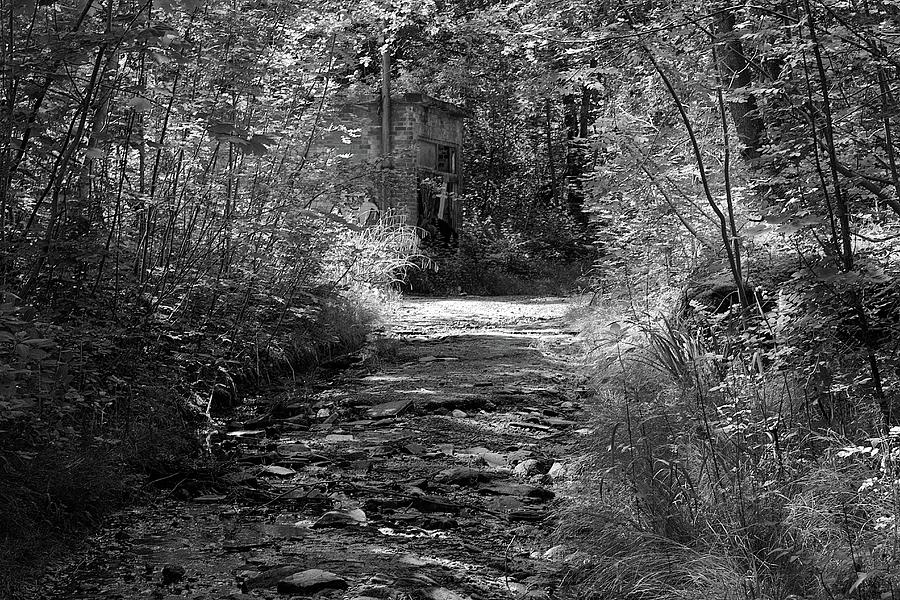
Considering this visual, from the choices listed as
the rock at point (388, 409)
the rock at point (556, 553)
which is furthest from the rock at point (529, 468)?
the rock at point (388, 409)

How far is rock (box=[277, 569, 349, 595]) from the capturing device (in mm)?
2922

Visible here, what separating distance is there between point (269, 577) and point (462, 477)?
146 cm

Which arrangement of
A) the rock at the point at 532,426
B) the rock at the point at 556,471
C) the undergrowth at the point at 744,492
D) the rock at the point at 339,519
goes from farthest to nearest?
the rock at the point at 532,426 → the rock at the point at 556,471 → the rock at the point at 339,519 → the undergrowth at the point at 744,492

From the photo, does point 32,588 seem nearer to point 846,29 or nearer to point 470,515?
→ point 470,515

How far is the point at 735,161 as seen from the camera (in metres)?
5.67

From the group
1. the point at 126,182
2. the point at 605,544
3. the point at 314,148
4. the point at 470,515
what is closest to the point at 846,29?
the point at 605,544

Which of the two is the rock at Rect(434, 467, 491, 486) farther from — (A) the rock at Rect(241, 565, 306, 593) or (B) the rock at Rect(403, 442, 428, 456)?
(A) the rock at Rect(241, 565, 306, 593)

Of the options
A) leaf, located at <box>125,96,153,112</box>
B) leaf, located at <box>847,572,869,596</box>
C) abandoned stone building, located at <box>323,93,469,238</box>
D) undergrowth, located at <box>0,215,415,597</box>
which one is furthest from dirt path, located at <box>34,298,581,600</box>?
abandoned stone building, located at <box>323,93,469,238</box>

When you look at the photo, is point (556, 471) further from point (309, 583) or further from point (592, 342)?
point (592, 342)

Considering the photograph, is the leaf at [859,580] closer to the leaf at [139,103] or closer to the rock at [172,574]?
the rock at [172,574]

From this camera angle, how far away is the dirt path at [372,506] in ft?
9.91

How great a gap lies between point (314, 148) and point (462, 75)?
13542mm

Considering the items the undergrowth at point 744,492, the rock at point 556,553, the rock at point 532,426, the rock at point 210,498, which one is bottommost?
the rock at point 556,553

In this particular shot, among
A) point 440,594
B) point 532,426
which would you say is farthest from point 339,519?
point 532,426
